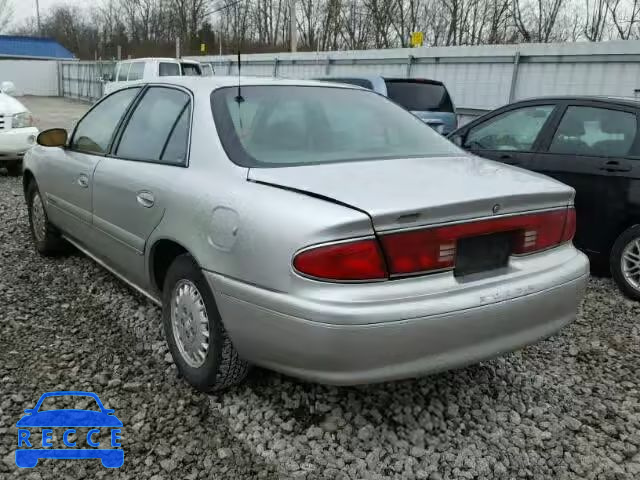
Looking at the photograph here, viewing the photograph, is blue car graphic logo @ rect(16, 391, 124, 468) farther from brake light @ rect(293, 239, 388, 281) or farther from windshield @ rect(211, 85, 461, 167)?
windshield @ rect(211, 85, 461, 167)

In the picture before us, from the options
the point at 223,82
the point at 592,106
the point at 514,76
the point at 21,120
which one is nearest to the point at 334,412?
the point at 223,82

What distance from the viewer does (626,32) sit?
27766mm

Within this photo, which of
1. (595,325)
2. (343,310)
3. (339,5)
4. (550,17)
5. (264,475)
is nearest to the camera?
(343,310)

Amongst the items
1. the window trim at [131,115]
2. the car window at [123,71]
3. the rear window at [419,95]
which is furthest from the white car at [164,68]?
the window trim at [131,115]

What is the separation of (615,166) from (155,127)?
325 cm

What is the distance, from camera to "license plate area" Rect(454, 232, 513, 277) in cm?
235

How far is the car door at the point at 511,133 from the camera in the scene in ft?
16.6

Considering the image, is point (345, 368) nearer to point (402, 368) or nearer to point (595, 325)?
point (402, 368)


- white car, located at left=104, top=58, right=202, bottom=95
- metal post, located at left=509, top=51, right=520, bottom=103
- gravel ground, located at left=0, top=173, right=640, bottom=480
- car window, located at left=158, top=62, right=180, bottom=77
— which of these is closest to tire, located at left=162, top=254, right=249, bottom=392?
gravel ground, located at left=0, top=173, right=640, bottom=480

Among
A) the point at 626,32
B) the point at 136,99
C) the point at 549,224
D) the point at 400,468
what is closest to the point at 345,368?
the point at 400,468

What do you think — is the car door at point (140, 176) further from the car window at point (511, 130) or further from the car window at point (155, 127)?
A: the car window at point (511, 130)

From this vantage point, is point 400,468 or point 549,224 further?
point 549,224

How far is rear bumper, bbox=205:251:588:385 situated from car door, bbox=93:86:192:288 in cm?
75

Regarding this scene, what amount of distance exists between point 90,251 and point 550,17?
32.6m
